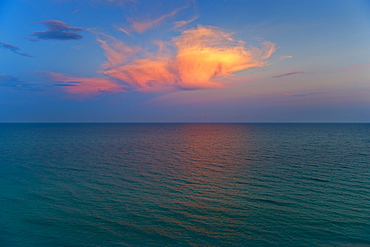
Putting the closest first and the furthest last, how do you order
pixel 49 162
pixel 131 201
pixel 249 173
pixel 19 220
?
pixel 19 220
pixel 131 201
pixel 249 173
pixel 49 162

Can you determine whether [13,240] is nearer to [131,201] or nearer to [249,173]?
[131,201]

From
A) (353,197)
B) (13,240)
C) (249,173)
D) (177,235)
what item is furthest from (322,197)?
(13,240)

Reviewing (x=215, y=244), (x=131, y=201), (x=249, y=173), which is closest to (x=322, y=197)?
(x=249, y=173)

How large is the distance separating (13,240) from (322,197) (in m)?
25.4

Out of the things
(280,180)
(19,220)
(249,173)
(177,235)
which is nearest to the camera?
(177,235)

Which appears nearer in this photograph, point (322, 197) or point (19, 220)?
point (19, 220)

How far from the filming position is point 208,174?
3253 centimetres

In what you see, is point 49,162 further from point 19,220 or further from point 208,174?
point 208,174

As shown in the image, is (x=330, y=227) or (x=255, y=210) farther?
(x=255, y=210)

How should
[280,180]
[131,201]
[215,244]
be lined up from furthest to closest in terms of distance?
1. [280,180]
2. [131,201]
3. [215,244]

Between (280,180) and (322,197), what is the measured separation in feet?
21.4

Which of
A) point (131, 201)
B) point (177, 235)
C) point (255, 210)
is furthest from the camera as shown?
point (131, 201)

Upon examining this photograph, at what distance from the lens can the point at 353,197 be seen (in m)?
21.8

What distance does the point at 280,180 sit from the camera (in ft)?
92.7
